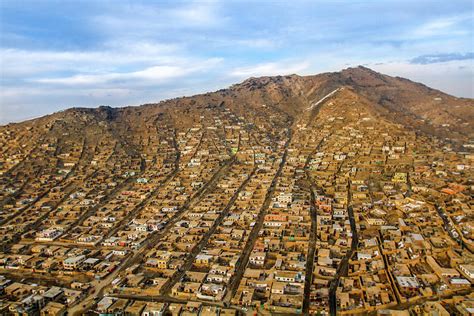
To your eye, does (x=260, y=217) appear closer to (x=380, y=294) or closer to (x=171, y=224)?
(x=171, y=224)

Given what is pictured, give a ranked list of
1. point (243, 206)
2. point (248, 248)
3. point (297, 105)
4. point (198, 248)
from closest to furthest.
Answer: point (248, 248)
point (198, 248)
point (243, 206)
point (297, 105)

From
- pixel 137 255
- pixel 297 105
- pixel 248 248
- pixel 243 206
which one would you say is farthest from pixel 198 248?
pixel 297 105

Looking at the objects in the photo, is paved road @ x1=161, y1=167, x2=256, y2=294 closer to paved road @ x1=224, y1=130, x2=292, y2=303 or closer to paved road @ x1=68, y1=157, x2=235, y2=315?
paved road @ x1=224, y1=130, x2=292, y2=303

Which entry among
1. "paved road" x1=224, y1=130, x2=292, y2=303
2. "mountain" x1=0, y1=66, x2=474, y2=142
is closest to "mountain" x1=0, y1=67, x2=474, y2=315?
"paved road" x1=224, y1=130, x2=292, y2=303

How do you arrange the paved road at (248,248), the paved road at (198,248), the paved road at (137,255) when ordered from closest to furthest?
the paved road at (137,255) < the paved road at (248,248) < the paved road at (198,248)

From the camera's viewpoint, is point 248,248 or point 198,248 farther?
point 198,248

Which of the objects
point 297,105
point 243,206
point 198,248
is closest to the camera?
point 198,248

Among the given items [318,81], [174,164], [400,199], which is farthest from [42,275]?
[318,81]

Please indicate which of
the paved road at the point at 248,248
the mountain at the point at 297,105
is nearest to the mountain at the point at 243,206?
the paved road at the point at 248,248

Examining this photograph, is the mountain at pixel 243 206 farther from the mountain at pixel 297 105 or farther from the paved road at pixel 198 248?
the mountain at pixel 297 105

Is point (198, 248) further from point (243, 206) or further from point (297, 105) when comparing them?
point (297, 105)

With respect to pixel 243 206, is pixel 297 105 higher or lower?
higher
